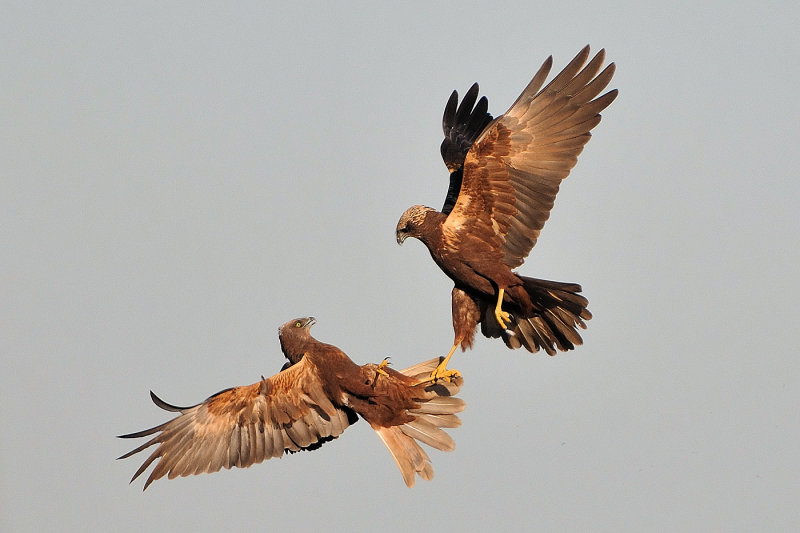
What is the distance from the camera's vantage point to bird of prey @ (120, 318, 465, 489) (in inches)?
434

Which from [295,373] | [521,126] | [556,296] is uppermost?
[521,126]

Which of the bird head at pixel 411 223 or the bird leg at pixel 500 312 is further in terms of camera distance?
the bird head at pixel 411 223

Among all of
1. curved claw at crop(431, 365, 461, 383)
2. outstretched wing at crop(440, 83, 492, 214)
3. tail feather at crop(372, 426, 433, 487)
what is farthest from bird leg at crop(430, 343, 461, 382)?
outstretched wing at crop(440, 83, 492, 214)

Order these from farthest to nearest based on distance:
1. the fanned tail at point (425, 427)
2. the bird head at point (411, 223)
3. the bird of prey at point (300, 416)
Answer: the fanned tail at point (425, 427), the bird of prey at point (300, 416), the bird head at point (411, 223)

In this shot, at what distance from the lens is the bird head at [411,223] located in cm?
1066

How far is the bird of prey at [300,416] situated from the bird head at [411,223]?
1.26m

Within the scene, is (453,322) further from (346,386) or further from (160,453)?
(160,453)

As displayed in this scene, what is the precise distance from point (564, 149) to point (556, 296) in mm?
1434

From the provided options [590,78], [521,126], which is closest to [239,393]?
[521,126]

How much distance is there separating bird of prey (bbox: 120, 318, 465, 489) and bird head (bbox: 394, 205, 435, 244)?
126 centimetres

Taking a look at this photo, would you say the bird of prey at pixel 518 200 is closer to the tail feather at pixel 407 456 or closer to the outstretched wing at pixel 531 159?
the outstretched wing at pixel 531 159

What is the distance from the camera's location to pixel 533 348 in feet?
36.0

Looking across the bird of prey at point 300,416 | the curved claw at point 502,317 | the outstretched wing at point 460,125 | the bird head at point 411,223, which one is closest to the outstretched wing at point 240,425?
the bird of prey at point 300,416

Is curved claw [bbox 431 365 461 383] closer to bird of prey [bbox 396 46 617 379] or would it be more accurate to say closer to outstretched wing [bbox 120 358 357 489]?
bird of prey [bbox 396 46 617 379]
